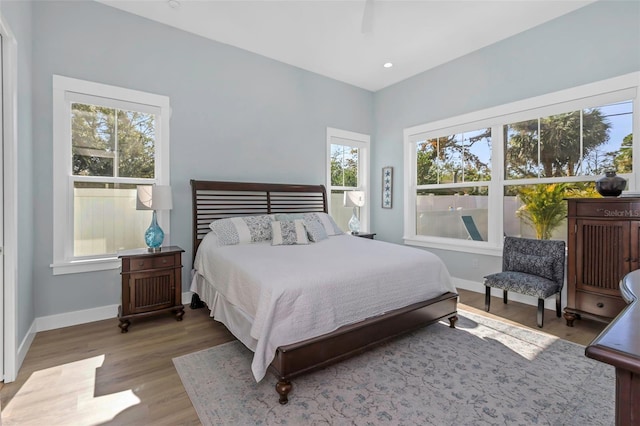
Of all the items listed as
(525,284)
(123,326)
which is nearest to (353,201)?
(525,284)

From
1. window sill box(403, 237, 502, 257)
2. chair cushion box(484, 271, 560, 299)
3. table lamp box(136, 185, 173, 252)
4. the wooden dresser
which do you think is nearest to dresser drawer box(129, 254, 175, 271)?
table lamp box(136, 185, 173, 252)

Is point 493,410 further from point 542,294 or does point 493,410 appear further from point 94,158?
point 94,158

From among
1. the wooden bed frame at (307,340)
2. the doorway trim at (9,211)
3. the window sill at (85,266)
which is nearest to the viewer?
the wooden bed frame at (307,340)

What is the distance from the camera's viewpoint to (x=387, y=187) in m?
5.49

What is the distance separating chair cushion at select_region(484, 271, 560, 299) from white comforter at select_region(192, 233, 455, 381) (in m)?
0.70

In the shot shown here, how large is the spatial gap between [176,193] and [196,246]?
68 cm

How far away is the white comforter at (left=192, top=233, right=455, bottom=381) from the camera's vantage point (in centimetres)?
200

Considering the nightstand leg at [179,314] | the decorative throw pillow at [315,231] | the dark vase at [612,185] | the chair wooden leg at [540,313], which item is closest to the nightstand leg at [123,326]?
the nightstand leg at [179,314]

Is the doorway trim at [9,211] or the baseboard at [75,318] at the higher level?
the doorway trim at [9,211]

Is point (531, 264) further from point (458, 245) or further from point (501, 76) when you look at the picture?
point (501, 76)

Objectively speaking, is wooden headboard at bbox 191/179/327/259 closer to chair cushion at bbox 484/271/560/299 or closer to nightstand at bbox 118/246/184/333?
nightstand at bbox 118/246/184/333

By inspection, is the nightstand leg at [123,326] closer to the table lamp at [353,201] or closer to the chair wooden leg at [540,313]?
the table lamp at [353,201]

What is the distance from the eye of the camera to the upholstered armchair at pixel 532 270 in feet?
10.1

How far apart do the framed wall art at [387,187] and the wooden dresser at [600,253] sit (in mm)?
2669
